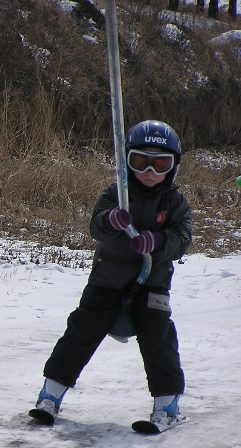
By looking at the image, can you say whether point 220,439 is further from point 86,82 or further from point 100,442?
point 86,82

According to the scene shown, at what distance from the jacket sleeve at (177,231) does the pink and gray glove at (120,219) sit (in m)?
0.18

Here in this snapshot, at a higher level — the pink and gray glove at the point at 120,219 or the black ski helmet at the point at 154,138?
the black ski helmet at the point at 154,138

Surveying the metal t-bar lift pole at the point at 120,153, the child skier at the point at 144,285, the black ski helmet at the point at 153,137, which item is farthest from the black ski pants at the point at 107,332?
the black ski helmet at the point at 153,137

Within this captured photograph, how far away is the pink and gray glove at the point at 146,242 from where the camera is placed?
3285mm

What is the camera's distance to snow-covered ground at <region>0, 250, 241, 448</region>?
3262mm

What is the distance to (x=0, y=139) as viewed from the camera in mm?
11258

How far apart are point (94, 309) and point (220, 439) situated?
28.8 inches

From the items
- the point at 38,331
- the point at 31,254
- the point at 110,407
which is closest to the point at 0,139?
the point at 31,254

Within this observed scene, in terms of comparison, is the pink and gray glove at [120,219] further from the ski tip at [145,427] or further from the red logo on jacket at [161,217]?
the ski tip at [145,427]

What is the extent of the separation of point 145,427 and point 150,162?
1.07 m

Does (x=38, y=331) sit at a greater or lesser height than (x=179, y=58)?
lesser

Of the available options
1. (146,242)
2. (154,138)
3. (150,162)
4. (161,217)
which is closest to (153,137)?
(154,138)

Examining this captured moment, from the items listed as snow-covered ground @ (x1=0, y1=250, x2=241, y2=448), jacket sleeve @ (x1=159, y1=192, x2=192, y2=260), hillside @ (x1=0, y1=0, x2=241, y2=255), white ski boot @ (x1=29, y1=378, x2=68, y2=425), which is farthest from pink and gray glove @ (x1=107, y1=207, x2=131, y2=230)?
hillside @ (x1=0, y1=0, x2=241, y2=255)

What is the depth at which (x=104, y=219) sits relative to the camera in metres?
3.40
